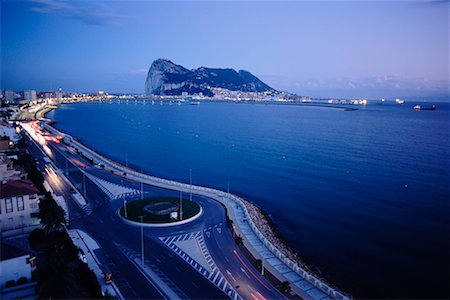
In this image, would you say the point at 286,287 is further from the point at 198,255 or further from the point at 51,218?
the point at 51,218

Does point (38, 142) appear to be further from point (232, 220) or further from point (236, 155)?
point (232, 220)

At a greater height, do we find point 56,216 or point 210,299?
point 56,216

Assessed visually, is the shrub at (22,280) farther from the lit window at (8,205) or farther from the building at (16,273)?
the lit window at (8,205)

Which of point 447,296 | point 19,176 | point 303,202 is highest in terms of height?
point 19,176

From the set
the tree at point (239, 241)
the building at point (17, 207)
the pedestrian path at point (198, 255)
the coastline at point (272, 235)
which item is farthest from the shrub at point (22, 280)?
the coastline at point (272, 235)

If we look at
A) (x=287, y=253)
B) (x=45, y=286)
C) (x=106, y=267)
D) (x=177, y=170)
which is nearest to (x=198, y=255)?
(x=106, y=267)

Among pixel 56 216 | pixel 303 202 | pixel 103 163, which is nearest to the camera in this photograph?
pixel 56 216

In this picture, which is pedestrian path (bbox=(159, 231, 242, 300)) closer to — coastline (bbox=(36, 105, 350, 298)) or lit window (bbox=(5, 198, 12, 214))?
coastline (bbox=(36, 105, 350, 298))

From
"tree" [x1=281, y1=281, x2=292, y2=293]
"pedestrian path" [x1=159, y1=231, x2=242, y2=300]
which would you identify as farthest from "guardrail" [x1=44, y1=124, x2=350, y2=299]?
"pedestrian path" [x1=159, y1=231, x2=242, y2=300]

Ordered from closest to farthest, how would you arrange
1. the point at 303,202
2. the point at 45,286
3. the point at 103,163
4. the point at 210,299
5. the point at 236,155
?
the point at 45,286 → the point at 210,299 → the point at 303,202 → the point at 103,163 → the point at 236,155
